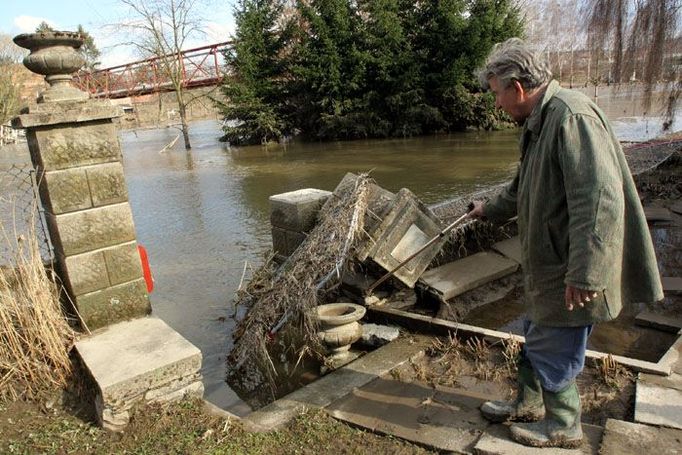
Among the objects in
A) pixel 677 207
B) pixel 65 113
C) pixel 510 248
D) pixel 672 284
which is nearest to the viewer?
pixel 65 113

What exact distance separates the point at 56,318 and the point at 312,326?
6.04ft

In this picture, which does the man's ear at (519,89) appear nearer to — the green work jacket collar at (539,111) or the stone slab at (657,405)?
the green work jacket collar at (539,111)

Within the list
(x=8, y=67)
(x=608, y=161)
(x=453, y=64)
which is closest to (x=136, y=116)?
(x=8, y=67)

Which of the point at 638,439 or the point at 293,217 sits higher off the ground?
the point at 293,217

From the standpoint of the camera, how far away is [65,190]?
3297mm

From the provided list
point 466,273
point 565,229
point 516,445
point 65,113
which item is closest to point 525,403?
point 516,445

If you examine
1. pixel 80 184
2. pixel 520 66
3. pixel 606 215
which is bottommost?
pixel 606 215

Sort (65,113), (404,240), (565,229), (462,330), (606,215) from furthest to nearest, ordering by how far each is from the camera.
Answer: (404,240)
(462,330)
(65,113)
(565,229)
(606,215)

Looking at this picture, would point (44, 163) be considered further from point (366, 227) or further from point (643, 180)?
point (643, 180)

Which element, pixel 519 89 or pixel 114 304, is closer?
pixel 519 89

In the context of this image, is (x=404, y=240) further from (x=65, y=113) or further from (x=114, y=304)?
(x=65, y=113)

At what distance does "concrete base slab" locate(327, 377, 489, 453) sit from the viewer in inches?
111

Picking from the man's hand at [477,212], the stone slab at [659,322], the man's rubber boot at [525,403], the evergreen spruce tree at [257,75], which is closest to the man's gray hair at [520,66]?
the man's hand at [477,212]

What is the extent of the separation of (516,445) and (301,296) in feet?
7.13
